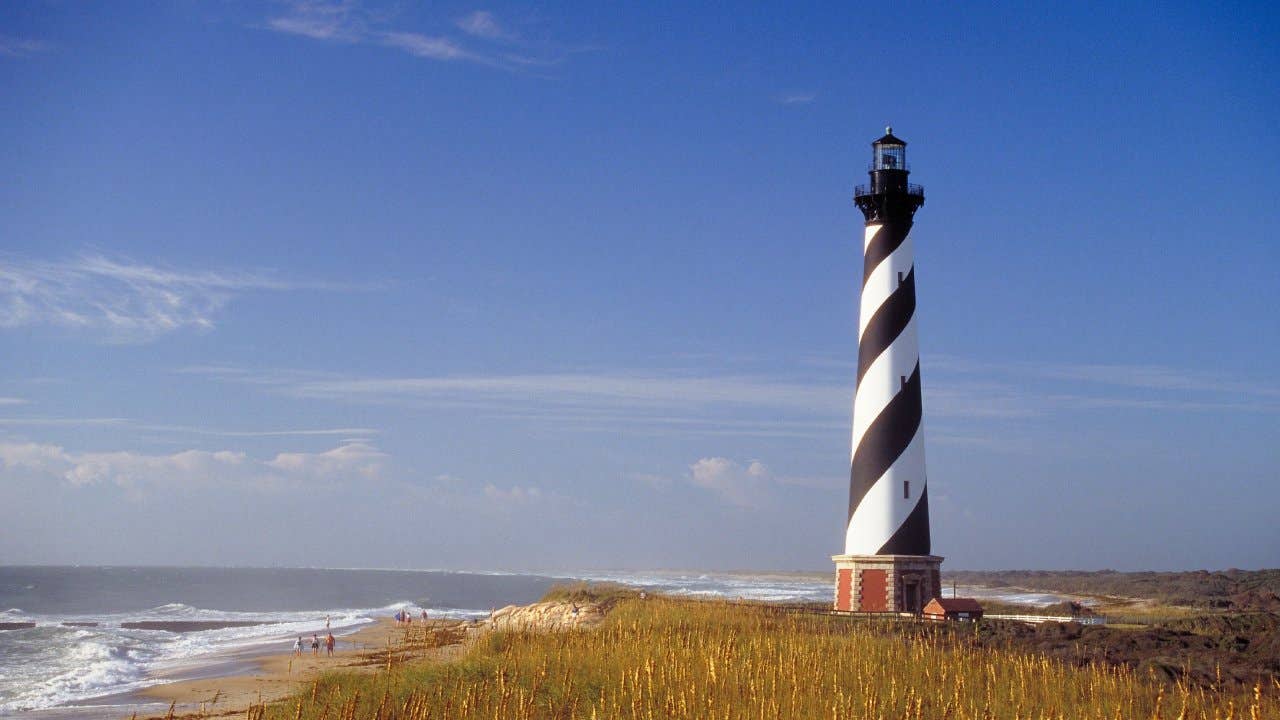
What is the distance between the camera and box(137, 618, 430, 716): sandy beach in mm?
21844

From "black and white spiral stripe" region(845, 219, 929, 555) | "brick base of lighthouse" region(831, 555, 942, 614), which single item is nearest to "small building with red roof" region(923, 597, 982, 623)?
"brick base of lighthouse" region(831, 555, 942, 614)

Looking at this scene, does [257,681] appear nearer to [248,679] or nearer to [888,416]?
[248,679]

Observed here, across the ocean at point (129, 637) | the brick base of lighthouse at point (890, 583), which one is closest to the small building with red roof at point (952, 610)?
the brick base of lighthouse at point (890, 583)

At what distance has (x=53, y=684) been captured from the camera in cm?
2745

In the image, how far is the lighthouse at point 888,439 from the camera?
23391 millimetres

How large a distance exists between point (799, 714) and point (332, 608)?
62.3 metres

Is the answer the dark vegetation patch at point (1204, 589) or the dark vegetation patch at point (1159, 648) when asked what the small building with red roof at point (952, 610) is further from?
the dark vegetation patch at point (1204, 589)

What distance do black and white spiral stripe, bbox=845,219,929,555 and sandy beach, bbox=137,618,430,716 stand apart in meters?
10.4

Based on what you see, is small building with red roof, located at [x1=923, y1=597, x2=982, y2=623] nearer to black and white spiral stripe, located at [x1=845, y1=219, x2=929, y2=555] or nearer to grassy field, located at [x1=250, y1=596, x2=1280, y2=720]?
black and white spiral stripe, located at [x1=845, y1=219, x2=929, y2=555]

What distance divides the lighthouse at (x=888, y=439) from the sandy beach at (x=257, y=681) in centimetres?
1013

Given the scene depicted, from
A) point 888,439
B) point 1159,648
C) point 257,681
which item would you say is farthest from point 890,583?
point 257,681

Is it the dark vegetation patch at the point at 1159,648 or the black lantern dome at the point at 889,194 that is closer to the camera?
the dark vegetation patch at the point at 1159,648

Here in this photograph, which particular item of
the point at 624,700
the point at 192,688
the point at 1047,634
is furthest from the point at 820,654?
the point at 192,688

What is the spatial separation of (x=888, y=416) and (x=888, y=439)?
1.64ft
